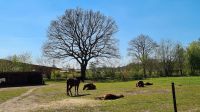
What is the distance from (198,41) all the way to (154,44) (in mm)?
16365

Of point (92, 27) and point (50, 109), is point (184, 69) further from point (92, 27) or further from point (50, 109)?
point (50, 109)

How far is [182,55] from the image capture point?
108 metres

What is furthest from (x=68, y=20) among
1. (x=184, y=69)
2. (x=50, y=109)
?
(x=50, y=109)

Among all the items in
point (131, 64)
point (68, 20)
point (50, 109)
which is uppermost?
point (68, 20)

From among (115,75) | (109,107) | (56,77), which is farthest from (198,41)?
(109,107)

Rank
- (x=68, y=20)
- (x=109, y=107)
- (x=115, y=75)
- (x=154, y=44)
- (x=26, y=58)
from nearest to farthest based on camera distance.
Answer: (x=109, y=107) → (x=68, y=20) → (x=115, y=75) → (x=154, y=44) → (x=26, y=58)

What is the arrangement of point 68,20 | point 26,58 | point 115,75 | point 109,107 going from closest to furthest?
point 109,107, point 68,20, point 115,75, point 26,58

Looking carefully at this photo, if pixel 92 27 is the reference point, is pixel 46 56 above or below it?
below

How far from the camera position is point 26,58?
367ft

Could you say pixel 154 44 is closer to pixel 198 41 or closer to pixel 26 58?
pixel 198 41

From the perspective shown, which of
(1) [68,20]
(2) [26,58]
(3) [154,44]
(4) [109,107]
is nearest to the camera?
(4) [109,107]

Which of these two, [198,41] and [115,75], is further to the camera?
[198,41]

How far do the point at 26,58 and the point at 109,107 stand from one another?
9469cm

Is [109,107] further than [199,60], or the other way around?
[199,60]
